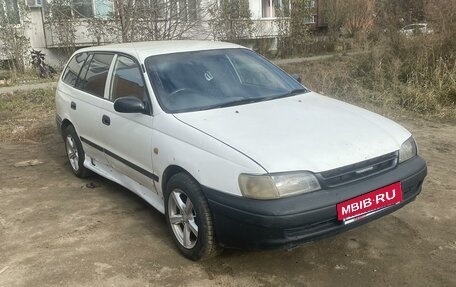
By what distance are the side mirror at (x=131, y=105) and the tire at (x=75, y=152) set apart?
1.60 meters

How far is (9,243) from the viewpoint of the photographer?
3904 mm

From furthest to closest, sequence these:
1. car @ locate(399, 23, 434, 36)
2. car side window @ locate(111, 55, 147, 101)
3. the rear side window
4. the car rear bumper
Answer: car @ locate(399, 23, 434, 36)
the rear side window
car side window @ locate(111, 55, 147, 101)
the car rear bumper

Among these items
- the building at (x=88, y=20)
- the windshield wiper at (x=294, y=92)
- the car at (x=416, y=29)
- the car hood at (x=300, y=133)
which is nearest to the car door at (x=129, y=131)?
the car hood at (x=300, y=133)

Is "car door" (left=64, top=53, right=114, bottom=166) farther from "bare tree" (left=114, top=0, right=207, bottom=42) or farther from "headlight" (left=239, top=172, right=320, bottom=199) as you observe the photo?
"bare tree" (left=114, top=0, right=207, bottom=42)

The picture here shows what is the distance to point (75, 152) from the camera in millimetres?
5461

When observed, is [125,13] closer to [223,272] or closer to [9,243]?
[9,243]

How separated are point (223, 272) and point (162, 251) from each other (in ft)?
1.92

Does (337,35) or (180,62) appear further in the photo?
(337,35)

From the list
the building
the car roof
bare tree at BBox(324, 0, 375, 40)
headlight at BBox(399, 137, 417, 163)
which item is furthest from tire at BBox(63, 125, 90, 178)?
bare tree at BBox(324, 0, 375, 40)

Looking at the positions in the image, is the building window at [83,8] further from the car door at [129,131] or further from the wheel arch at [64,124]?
the car door at [129,131]

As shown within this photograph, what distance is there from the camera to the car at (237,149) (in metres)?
2.96

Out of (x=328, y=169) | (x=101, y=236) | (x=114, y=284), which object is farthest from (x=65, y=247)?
(x=328, y=169)

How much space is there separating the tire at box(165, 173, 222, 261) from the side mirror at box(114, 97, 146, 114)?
26.9 inches

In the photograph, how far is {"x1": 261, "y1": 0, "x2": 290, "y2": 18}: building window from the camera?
803 inches
